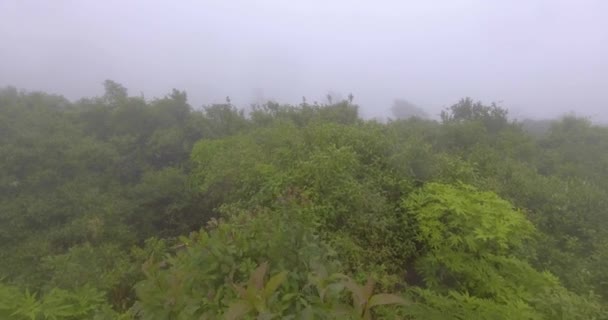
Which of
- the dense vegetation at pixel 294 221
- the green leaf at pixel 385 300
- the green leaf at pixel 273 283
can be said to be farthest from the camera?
the dense vegetation at pixel 294 221

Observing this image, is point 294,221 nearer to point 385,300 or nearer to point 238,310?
point 238,310

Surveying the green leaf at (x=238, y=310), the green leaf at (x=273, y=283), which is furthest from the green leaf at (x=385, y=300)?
→ the green leaf at (x=238, y=310)

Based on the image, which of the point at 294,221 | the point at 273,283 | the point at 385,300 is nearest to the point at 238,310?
the point at 273,283

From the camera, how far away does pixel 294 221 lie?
280cm

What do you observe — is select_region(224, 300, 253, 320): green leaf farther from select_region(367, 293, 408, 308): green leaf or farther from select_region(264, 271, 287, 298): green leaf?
select_region(367, 293, 408, 308): green leaf

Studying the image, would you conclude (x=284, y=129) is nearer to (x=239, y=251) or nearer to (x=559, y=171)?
(x=239, y=251)

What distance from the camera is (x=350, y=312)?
1617mm

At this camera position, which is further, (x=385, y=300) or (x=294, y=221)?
(x=294, y=221)

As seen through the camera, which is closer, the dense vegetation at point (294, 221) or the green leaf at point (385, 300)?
the green leaf at point (385, 300)

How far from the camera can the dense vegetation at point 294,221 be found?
88.8 inches

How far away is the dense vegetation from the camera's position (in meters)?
2.26

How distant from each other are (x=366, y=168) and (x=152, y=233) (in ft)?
16.2

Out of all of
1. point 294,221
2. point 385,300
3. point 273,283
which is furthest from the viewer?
point 294,221

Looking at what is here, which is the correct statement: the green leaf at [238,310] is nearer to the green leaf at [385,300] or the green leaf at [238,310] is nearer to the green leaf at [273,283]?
the green leaf at [273,283]
